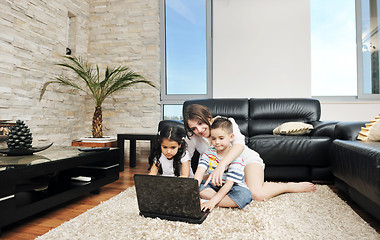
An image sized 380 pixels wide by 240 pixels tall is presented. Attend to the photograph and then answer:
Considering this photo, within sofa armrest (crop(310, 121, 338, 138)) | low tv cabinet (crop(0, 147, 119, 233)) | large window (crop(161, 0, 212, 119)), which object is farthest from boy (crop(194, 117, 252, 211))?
large window (crop(161, 0, 212, 119))

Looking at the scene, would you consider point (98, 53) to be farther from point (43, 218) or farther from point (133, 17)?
point (43, 218)

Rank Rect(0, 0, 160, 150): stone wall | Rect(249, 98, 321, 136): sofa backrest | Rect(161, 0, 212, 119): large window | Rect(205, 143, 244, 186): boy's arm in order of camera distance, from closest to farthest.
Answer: Rect(205, 143, 244, 186): boy's arm → Rect(0, 0, 160, 150): stone wall → Rect(249, 98, 321, 136): sofa backrest → Rect(161, 0, 212, 119): large window

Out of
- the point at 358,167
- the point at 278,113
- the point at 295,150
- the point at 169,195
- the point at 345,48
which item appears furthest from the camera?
the point at 345,48

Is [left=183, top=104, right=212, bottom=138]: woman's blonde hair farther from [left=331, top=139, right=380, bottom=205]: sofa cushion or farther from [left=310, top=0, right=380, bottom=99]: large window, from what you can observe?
[left=310, top=0, right=380, bottom=99]: large window

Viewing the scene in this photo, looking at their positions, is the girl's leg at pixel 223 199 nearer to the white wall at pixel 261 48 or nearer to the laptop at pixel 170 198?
the laptop at pixel 170 198

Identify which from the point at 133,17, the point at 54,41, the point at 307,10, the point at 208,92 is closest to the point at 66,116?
the point at 54,41

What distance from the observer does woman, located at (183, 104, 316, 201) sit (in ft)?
4.79

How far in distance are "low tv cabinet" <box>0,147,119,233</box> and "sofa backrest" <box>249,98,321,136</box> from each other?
1.63 m

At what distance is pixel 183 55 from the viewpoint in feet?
12.9

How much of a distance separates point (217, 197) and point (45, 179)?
1167 mm

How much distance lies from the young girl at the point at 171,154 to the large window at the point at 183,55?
2234mm

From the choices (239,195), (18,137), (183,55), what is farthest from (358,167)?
(183,55)

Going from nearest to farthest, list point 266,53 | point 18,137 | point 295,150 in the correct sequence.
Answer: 1. point 18,137
2. point 295,150
3. point 266,53

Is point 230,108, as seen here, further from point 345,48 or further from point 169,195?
point 345,48
